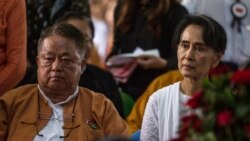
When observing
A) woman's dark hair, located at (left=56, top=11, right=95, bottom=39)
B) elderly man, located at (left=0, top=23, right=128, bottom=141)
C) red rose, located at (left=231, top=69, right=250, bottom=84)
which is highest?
woman's dark hair, located at (left=56, top=11, right=95, bottom=39)

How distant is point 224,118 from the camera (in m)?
3.18

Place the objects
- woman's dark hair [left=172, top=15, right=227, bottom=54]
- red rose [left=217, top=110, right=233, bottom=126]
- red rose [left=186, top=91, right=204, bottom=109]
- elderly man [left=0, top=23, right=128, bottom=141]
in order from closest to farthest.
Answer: red rose [left=217, top=110, right=233, bottom=126]
red rose [left=186, top=91, right=204, bottom=109]
elderly man [left=0, top=23, right=128, bottom=141]
woman's dark hair [left=172, top=15, right=227, bottom=54]

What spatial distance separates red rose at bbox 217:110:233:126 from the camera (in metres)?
3.17

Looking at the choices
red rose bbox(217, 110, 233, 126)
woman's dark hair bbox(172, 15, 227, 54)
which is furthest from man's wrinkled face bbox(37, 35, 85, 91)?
red rose bbox(217, 110, 233, 126)

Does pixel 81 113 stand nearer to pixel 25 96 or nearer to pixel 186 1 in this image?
pixel 25 96

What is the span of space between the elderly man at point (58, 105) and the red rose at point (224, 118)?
1.53 metres

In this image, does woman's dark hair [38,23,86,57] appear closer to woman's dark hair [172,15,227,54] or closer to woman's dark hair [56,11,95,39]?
woman's dark hair [172,15,227,54]

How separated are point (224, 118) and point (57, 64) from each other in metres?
1.70

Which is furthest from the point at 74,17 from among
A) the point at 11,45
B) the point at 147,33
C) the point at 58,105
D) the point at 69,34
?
the point at 58,105

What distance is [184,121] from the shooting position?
3318 mm

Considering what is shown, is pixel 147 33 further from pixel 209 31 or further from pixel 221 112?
pixel 221 112

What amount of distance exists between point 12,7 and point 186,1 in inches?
86.5

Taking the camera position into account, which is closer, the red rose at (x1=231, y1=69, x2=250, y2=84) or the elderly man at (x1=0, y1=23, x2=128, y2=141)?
the red rose at (x1=231, y1=69, x2=250, y2=84)

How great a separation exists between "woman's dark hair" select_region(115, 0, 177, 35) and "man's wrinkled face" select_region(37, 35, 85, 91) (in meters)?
1.89
